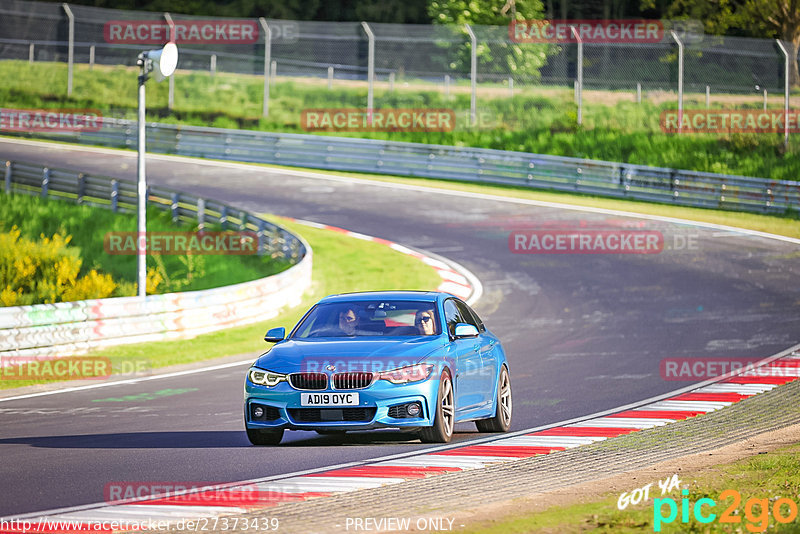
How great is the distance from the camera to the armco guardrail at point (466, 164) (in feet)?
112

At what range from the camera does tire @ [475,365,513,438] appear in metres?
11.9

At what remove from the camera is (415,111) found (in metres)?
44.1

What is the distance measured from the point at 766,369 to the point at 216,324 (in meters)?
8.94

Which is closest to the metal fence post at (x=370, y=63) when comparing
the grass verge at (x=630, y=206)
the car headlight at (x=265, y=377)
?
the grass verge at (x=630, y=206)

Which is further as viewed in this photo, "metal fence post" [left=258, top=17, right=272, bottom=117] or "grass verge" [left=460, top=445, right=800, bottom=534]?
"metal fence post" [left=258, top=17, right=272, bottom=117]

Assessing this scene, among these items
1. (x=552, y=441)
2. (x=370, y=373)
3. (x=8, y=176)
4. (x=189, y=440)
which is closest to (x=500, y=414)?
(x=552, y=441)

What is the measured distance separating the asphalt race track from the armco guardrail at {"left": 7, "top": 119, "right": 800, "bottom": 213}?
1.63m

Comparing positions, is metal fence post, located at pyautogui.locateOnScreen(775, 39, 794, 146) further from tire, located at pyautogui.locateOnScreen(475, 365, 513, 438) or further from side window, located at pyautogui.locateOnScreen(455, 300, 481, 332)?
tire, located at pyautogui.locateOnScreen(475, 365, 513, 438)

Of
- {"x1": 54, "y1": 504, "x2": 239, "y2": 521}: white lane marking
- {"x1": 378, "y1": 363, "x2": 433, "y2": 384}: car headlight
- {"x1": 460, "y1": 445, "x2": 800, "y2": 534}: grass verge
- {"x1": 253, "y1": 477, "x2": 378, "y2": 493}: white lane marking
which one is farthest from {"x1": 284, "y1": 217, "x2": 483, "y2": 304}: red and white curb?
{"x1": 54, "y1": 504, "x2": 239, "y2": 521}: white lane marking

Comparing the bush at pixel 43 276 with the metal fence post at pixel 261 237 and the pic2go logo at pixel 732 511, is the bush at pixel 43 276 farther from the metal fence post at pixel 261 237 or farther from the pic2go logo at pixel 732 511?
the pic2go logo at pixel 732 511

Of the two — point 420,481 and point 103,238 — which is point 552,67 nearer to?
point 103,238

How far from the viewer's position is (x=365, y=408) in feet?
33.2

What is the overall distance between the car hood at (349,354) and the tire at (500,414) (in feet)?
4.30

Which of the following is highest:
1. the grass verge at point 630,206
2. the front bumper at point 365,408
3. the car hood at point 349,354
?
the car hood at point 349,354
